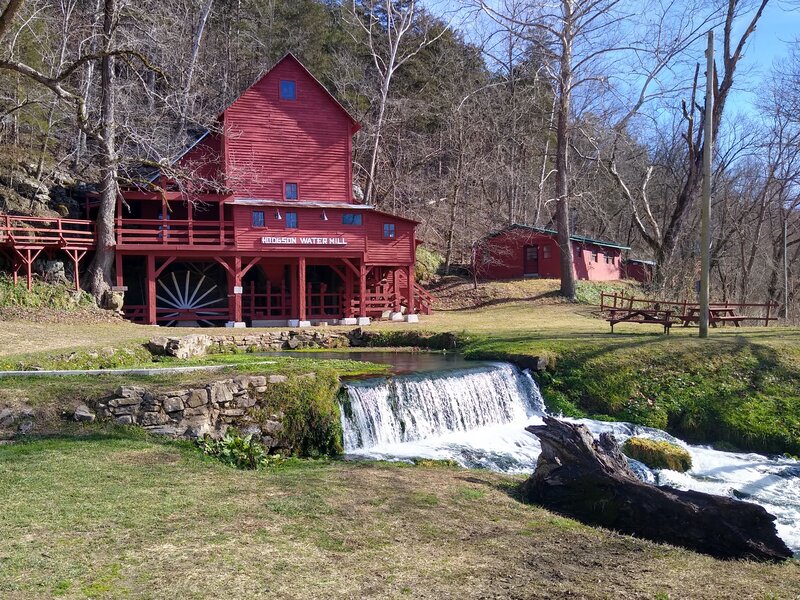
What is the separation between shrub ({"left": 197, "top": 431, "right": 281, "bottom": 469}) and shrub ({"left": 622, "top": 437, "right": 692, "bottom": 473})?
681cm

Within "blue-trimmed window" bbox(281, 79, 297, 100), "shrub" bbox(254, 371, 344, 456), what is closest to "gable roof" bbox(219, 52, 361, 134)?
"blue-trimmed window" bbox(281, 79, 297, 100)

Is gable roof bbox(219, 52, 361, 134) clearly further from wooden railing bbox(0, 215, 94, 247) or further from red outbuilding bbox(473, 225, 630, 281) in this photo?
red outbuilding bbox(473, 225, 630, 281)

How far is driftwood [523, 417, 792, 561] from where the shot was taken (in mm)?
7375

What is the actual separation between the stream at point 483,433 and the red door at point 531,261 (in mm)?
24847

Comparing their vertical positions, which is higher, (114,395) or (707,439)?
(114,395)

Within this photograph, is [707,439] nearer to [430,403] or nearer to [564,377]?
[564,377]

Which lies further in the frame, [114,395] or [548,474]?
[114,395]

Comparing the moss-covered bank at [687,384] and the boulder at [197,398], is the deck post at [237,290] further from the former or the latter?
the boulder at [197,398]

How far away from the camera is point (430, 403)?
14.2m

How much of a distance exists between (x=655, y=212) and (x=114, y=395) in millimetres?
52360

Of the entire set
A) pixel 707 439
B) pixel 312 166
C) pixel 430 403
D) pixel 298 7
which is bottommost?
pixel 707 439

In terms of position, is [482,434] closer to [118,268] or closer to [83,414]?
[83,414]

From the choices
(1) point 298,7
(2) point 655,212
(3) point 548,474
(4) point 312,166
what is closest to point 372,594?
(3) point 548,474

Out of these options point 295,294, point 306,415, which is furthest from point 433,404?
point 295,294
